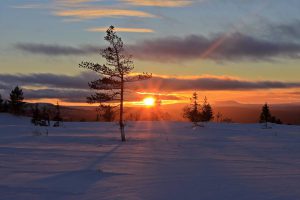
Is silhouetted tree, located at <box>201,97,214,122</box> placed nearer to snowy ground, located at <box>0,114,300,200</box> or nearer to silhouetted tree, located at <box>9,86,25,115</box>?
silhouetted tree, located at <box>9,86,25,115</box>

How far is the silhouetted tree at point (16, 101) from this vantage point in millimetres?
67062

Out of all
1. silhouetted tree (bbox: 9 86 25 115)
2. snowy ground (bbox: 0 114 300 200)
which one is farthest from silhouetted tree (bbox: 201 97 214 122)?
snowy ground (bbox: 0 114 300 200)

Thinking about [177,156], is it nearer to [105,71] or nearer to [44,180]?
[44,180]

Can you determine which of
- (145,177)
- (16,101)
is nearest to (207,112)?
(16,101)

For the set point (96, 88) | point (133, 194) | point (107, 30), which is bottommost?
point (133, 194)

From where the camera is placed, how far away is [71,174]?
13594 millimetres

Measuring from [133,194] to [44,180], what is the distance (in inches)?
113

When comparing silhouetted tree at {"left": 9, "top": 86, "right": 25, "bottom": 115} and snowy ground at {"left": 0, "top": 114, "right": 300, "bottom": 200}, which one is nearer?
snowy ground at {"left": 0, "top": 114, "right": 300, "bottom": 200}

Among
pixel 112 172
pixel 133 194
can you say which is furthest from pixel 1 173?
pixel 133 194

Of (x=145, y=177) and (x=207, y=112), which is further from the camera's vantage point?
(x=207, y=112)

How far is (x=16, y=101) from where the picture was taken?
69062 millimetres

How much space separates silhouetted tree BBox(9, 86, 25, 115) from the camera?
220ft

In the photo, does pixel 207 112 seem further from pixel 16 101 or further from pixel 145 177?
pixel 145 177

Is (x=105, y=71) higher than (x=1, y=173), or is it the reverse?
(x=105, y=71)
